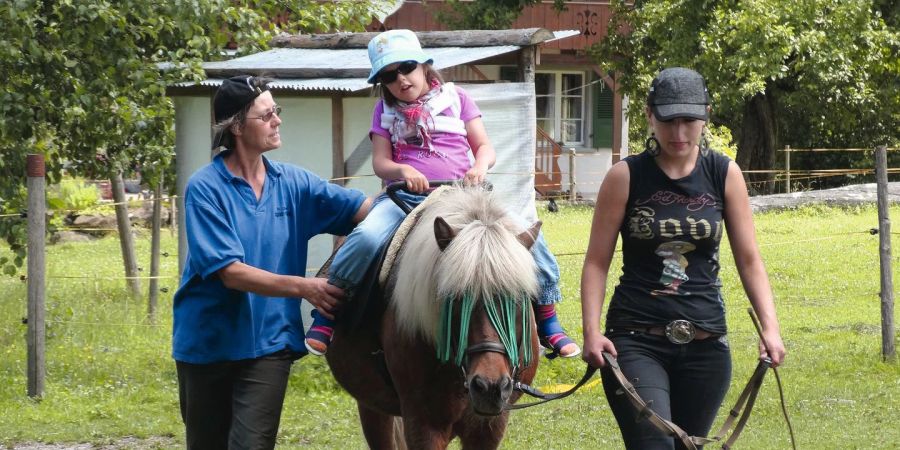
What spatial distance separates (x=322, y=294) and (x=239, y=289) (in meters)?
0.31

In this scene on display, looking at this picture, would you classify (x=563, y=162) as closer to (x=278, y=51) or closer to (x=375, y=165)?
(x=278, y=51)

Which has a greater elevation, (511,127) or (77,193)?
(511,127)

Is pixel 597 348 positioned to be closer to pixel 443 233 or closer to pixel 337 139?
pixel 443 233

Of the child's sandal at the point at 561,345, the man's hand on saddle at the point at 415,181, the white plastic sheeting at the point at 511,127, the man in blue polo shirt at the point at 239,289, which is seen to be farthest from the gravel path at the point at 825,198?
the man in blue polo shirt at the point at 239,289

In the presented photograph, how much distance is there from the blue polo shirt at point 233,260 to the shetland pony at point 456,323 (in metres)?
0.41

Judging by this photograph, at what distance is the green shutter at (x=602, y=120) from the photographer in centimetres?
2627

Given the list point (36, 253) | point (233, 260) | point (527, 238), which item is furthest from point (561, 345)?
point (36, 253)

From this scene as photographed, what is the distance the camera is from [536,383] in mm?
8453

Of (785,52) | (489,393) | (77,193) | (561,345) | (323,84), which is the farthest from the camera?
(77,193)

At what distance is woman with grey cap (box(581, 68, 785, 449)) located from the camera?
149 inches

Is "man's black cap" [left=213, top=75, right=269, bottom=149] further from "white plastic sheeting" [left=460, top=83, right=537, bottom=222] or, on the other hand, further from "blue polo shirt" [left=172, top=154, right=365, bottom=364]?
"white plastic sheeting" [left=460, top=83, right=537, bottom=222]

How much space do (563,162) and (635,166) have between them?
21.4 metres

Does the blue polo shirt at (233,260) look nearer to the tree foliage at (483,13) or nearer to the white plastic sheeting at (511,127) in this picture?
the white plastic sheeting at (511,127)

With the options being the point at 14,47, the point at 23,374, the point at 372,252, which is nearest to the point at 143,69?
the point at 14,47
